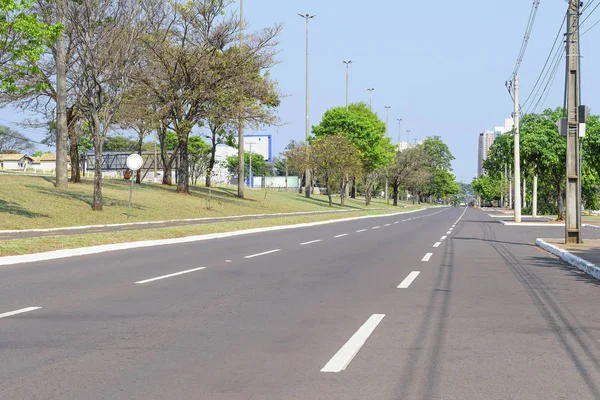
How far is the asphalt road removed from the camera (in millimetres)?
4836

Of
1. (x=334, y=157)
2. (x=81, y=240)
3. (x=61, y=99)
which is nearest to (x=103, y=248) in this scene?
(x=81, y=240)

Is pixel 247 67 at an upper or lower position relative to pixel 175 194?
upper

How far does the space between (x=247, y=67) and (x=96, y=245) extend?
89.2 feet

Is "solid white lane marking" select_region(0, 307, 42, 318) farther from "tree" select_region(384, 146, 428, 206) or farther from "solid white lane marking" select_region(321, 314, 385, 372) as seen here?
"tree" select_region(384, 146, 428, 206)

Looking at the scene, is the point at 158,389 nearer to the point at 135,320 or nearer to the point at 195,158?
the point at 135,320

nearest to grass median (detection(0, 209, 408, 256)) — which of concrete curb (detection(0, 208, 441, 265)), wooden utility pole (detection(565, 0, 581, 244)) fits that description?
concrete curb (detection(0, 208, 441, 265))

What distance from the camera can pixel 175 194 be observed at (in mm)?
44312

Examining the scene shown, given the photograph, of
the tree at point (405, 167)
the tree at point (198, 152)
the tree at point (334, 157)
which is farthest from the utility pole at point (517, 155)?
the tree at point (198, 152)

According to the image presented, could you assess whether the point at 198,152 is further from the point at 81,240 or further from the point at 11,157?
the point at 81,240

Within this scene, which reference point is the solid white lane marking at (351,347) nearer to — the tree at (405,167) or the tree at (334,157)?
the tree at (334,157)

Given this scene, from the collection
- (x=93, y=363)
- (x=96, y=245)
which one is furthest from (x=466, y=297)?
(x=96, y=245)

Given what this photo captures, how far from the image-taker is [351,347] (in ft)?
19.9

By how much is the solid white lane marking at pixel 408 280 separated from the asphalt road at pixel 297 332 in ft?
0.42

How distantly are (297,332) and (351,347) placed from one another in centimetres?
83
